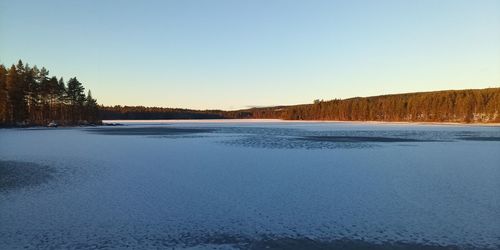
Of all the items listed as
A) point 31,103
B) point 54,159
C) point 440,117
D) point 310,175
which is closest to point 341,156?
point 310,175

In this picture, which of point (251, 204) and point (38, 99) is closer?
point (251, 204)

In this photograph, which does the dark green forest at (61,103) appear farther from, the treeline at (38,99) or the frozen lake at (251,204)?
the frozen lake at (251,204)

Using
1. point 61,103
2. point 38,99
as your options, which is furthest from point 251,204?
point 61,103

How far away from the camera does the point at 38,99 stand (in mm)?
101188

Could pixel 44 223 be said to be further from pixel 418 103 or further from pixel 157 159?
pixel 418 103

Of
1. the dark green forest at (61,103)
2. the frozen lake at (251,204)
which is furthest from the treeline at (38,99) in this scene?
the frozen lake at (251,204)

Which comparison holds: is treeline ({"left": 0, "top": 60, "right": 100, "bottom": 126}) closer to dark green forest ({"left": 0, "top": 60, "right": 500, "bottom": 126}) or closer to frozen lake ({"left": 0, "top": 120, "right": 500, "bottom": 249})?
dark green forest ({"left": 0, "top": 60, "right": 500, "bottom": 126})

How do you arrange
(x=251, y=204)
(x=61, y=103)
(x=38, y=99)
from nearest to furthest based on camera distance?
1. (x=251, y=204)
2. (x=38, y=99)
3. (x=61, y=103)

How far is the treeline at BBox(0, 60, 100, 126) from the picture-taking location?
90938 millimetres

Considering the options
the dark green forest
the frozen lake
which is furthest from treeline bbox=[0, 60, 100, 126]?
the frozen lake

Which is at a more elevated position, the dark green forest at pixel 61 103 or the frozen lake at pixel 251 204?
the dark green forest at pixel 61 103

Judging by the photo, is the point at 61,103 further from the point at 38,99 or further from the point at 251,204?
the point at 251,204

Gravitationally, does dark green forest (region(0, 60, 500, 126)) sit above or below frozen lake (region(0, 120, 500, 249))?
above

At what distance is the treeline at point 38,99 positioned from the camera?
90938mm
